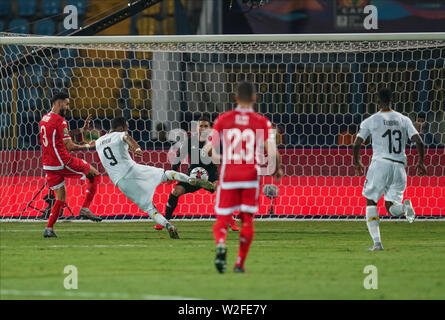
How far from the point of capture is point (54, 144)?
12.4 m

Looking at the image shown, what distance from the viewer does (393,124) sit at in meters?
10.3

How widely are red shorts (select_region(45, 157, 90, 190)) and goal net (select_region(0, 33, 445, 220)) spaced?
2.87 metres

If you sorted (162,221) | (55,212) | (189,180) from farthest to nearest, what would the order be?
(189,180) < (55,212) < (162,221)

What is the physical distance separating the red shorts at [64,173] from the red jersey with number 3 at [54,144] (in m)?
0.06

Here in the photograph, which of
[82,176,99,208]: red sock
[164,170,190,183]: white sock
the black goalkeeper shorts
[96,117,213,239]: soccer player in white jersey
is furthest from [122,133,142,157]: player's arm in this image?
the black goalkeeper shorts

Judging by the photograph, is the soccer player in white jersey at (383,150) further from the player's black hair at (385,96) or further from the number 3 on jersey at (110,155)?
the number 3 on jersey at (110,155)

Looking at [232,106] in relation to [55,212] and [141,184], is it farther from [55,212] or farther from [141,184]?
[55,212]

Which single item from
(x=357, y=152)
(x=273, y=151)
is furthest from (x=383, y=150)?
(x=273, y=151)

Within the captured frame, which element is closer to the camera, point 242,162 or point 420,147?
point 242,162

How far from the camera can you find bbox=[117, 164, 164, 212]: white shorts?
12109 millimetres

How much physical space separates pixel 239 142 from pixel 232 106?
13.3 metres

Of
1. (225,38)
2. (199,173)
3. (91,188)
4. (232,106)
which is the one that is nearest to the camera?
(91,188)

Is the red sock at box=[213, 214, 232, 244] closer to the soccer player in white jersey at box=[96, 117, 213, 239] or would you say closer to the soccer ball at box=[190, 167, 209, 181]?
the soccer player in white jersey at box=[96, 117, 213, 239]
